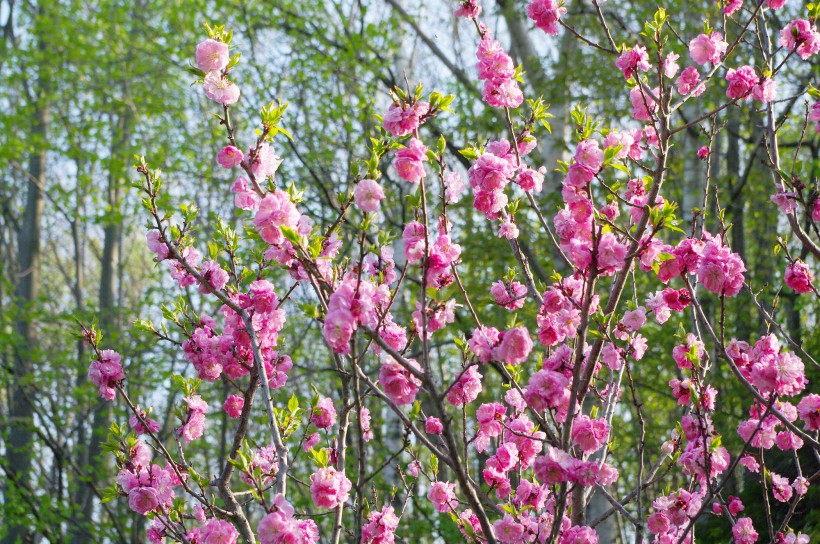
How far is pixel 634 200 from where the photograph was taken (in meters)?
3.28

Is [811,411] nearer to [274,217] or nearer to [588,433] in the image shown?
[588,433]

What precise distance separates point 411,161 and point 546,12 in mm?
1348

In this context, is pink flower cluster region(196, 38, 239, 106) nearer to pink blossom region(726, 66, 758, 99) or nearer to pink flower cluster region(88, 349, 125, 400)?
pink flower cluster region(88, 349, 125, 400)

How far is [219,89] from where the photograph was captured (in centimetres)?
248

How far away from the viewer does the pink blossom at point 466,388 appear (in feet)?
8.29

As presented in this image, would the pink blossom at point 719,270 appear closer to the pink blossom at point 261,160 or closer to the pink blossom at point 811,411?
the pink blossom at point 811,411

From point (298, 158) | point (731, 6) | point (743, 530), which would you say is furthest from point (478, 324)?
point (298, 158)

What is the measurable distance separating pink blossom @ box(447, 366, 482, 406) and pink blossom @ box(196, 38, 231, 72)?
123 cm

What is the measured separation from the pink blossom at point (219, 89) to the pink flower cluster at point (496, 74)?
0.94 m

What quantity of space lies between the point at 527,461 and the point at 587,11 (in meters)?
6.39

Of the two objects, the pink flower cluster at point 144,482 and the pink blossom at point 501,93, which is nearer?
the pink flower cluster at point 144,482

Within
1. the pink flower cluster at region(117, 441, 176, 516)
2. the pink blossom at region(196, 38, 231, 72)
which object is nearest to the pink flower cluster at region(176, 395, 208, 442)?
the pink flower cluster at region(117, 441, 176, 516)

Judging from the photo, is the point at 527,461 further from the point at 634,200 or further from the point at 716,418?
the point at 716,418

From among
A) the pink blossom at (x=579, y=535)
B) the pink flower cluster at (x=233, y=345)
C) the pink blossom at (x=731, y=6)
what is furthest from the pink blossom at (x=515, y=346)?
the pink blossom at (x=731, y=6)
